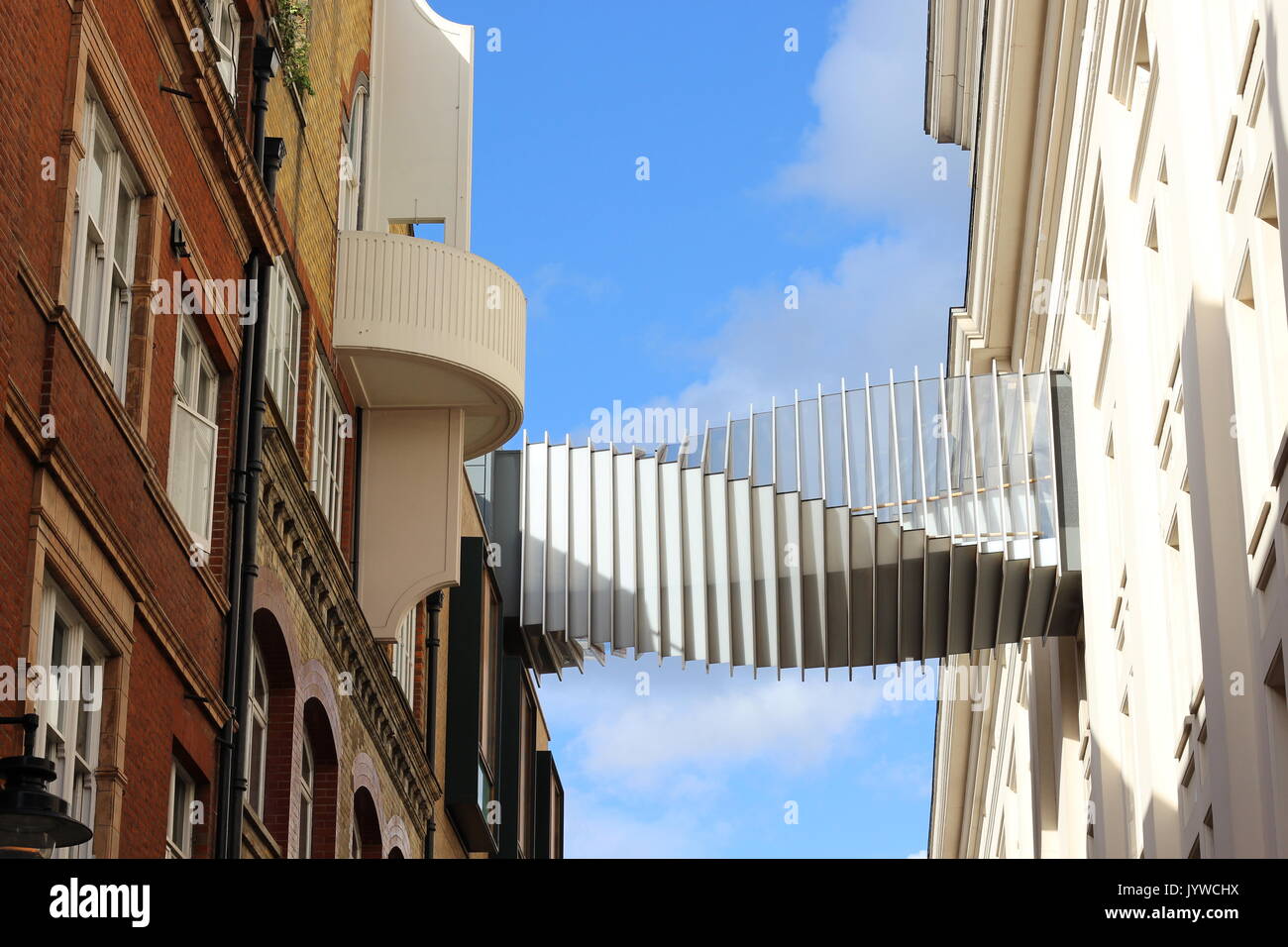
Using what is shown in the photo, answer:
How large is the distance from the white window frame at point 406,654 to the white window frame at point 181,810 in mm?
10652

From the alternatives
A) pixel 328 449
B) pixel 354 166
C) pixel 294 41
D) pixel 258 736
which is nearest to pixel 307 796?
pixel 258 736

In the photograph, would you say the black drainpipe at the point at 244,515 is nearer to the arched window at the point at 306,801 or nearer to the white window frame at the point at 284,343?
the white window frame at the point at 284,343

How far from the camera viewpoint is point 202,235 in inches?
659

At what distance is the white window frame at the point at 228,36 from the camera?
18.4 m

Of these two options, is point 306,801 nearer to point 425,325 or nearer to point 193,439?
point 425,325

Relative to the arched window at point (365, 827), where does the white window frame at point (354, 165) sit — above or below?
above

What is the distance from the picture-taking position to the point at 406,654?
2819cm

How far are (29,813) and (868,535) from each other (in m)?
15.5

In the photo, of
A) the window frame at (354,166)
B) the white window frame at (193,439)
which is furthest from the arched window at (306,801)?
the window frame at (354,166)

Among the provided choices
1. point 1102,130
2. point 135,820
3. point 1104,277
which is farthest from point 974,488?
point 135,820

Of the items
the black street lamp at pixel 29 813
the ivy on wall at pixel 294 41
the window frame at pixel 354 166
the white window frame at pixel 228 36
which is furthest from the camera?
the window frame at pixel 354 166

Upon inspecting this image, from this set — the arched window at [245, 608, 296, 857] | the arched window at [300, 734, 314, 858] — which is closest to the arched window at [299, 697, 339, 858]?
the arched window at [300, 734, 314, 858]

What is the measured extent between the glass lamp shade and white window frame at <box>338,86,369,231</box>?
15.2m
